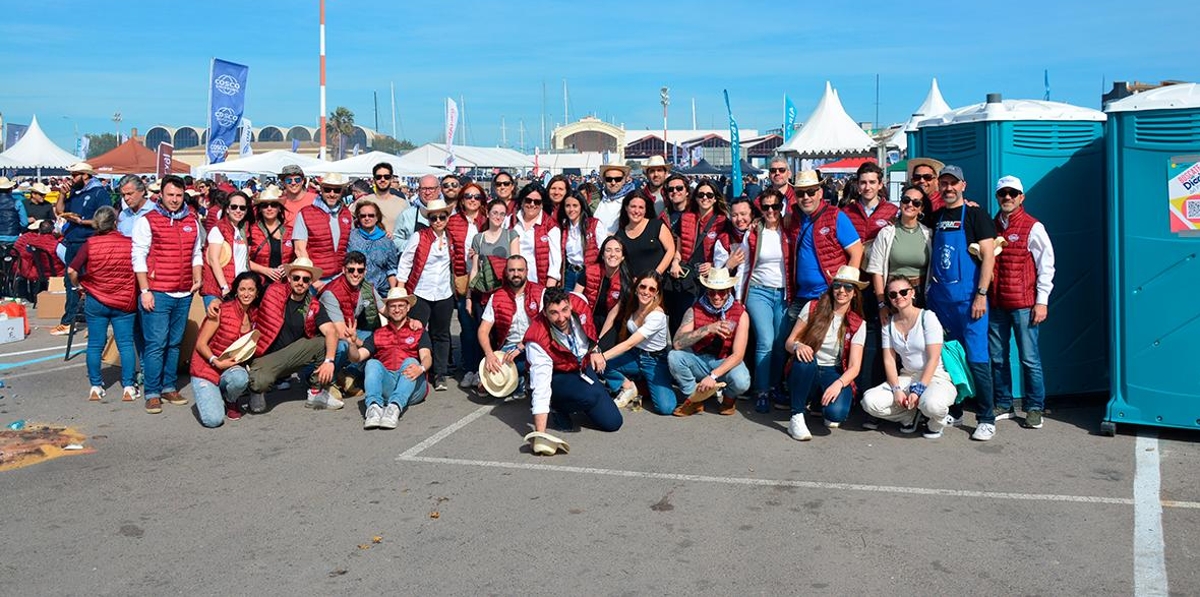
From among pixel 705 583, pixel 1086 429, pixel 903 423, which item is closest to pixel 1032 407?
pixel 1086 429

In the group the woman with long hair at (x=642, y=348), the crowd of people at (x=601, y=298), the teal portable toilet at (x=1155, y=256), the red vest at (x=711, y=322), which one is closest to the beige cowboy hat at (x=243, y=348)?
the crowd of people at (x=601, y=298)

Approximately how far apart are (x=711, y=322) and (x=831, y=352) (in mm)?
919

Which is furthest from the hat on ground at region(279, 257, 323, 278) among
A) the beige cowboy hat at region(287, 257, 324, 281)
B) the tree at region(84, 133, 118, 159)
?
the tree at region(84, 133, 118, 159)

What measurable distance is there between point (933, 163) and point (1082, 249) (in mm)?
1245

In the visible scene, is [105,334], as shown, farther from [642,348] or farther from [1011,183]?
[1011,183]

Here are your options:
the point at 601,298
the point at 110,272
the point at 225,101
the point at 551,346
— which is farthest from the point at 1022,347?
the point at 225,101

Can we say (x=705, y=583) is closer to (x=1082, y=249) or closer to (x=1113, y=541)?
(x=1113, y=541)

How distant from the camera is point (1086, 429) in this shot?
22.3 ft

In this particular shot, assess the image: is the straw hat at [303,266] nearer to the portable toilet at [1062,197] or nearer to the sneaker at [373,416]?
the sneaker at [373,416]

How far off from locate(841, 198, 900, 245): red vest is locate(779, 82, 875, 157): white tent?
19625 mm

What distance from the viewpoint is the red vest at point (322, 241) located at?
8352 millimetres

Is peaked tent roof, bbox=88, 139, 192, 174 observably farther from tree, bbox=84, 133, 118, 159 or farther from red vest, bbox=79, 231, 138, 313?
tree, bbox=84, 133, 118, 159

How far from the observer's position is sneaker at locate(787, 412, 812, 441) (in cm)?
671

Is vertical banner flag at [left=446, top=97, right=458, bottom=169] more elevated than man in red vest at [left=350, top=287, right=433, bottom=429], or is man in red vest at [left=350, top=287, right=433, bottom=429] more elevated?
vertical banner flag at [left=446, top=97, right=458, bottom=169]
